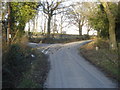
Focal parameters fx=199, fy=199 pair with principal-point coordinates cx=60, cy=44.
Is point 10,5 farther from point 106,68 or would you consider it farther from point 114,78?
point 114,78

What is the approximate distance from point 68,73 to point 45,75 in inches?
52.4

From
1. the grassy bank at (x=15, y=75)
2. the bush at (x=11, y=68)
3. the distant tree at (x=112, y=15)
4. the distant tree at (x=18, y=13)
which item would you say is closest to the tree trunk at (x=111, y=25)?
the distant tree at (x=112, y=15)

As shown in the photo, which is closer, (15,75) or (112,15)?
(15,75)

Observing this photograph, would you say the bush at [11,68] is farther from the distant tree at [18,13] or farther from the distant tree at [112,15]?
the distant tree at [112,15]

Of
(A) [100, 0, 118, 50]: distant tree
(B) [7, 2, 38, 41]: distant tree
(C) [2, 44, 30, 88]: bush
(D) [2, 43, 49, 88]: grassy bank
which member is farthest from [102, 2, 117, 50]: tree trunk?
(C) [2, 44, 30, 88]: bush

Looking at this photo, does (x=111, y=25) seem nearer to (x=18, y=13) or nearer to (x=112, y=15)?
(x=112, y=15)

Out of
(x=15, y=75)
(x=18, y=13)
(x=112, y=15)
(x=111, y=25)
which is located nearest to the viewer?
(x=15, y=75)

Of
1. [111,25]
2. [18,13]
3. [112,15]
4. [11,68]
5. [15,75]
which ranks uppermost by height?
[18,13]

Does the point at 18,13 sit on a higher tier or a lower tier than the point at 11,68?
higher

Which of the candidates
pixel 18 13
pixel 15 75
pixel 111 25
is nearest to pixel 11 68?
pixel 15 75

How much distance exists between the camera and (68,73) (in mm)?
10914

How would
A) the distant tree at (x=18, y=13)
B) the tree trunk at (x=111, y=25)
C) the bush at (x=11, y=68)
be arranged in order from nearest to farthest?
the bush at (x=11, y=68), the distant tree at (x=18, y=13), the tree trunk at (x=111, y=25)

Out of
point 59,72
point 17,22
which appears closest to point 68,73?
point 59,72

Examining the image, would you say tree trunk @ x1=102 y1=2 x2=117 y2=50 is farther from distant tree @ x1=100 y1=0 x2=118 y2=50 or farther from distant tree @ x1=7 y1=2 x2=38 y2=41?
distant tree @ x1=7 y1=2 x2=38 y2=41
